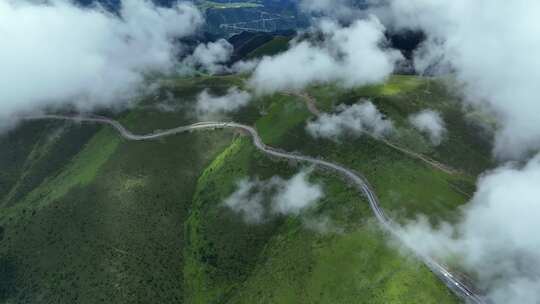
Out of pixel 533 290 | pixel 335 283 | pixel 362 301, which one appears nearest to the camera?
pixel 533 290

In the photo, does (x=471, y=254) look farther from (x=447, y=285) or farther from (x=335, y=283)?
(x=335, y=283)

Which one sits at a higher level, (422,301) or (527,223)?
(527,223)

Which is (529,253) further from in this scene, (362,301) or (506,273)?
(362,301)

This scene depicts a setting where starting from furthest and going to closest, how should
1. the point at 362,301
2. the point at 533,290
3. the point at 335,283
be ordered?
the point at 335,283, the point at 362,301, the point at 533,290

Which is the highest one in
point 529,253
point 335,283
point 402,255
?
point 529,253

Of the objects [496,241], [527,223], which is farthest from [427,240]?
[527,223]

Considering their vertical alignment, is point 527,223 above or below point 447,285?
above

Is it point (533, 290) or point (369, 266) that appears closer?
point (533, 290)

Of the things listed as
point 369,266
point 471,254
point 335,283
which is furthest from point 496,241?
point 335,283

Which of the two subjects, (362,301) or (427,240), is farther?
(427,240)
